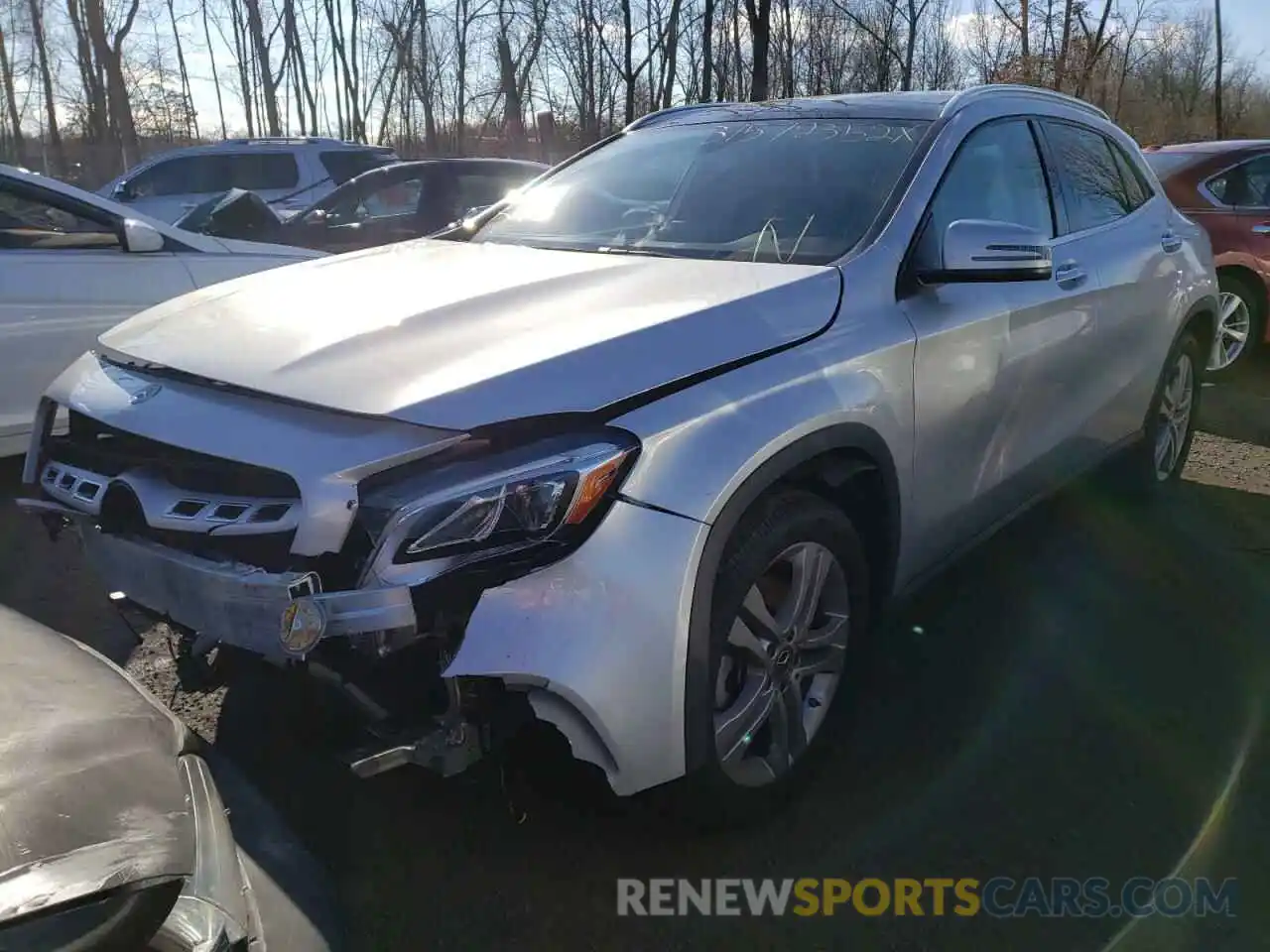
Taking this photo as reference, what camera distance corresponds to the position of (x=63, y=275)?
4.93m

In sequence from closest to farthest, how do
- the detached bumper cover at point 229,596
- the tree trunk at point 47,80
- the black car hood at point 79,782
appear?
the black car hood at point 79,782
the detached bumper cover at point 229,596
the tree trunk at point 47,80

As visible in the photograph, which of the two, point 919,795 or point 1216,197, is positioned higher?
point 1216,197

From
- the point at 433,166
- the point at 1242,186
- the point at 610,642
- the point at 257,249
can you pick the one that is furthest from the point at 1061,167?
the point at 433,166

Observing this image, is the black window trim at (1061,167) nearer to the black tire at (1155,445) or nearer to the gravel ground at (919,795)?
the black tire at (1155,445)

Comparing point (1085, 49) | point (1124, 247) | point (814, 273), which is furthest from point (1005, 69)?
point (814, 273)

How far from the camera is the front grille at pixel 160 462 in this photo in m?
2.15

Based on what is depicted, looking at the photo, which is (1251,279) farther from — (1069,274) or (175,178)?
(175,178)

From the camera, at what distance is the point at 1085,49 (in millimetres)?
25688

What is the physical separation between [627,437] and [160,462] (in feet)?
3.40

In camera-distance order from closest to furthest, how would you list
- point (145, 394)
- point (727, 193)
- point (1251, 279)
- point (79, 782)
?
1. point (79, 782)
2. point (145, 394)
3. point (727, 193)
4. point (1251, 279)

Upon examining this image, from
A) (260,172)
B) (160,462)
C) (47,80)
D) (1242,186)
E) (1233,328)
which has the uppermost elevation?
(47,80)

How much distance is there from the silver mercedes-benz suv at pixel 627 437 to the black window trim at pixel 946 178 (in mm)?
15

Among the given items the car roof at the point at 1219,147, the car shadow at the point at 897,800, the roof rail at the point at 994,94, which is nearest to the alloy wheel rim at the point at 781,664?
the car shadow at the point at 897,800

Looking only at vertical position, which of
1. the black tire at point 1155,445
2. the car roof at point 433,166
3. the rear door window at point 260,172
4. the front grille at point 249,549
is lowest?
the black tire at point 1155,445
